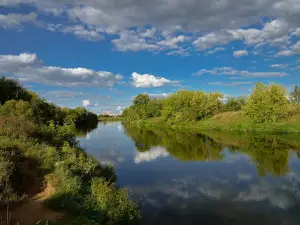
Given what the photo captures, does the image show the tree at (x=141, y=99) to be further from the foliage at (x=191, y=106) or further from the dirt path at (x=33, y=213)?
the dirt path at (x=33, y=213)

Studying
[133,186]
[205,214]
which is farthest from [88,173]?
[205,214]

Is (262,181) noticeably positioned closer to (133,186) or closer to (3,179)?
(133,186)

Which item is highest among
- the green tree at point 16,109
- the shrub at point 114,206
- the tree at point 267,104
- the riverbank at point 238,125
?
the tree at point 267,104

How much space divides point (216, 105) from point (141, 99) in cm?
5620

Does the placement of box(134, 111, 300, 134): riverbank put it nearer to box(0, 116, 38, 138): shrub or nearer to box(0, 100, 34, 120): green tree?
box(0, 100, 34, 120): green tree

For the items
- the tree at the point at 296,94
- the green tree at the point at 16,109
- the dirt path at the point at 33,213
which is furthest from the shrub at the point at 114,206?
the tree at the point at 296,94

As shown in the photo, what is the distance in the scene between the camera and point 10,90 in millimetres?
42562

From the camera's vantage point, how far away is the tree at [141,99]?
5359 inches

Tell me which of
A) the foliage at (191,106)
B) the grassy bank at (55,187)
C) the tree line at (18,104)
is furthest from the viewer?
the foliage at (191,106)

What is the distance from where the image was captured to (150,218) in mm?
14562

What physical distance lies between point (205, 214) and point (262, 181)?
8.77 meters

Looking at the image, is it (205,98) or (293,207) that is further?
(205,98)

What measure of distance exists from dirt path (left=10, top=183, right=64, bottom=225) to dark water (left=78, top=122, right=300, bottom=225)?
194 inches

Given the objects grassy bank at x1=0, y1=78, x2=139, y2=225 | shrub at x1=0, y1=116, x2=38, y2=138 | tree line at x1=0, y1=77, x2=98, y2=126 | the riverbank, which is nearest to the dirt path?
grassy bank at x1=0, y1=78, x2=139, y2=225
